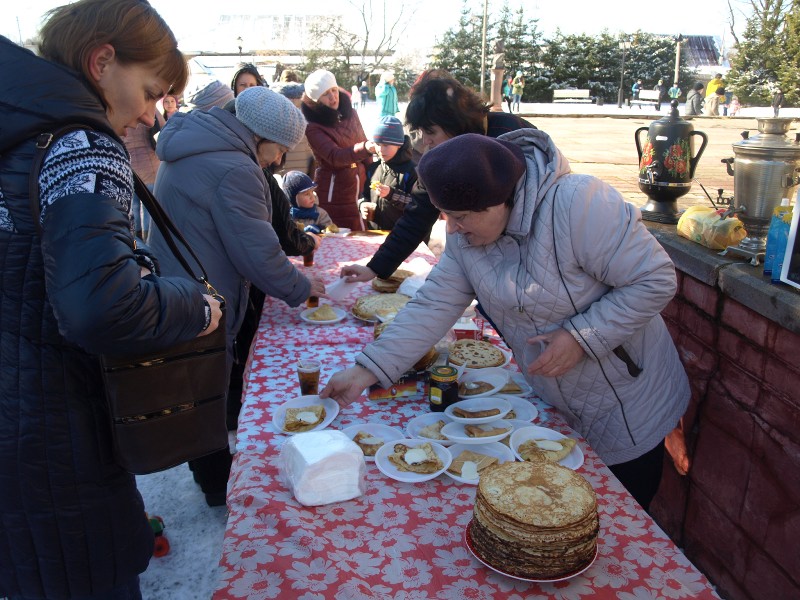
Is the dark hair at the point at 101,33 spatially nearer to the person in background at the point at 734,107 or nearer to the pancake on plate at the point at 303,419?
the pancake on plate at the point at 303,419

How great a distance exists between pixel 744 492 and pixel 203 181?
97.4 inches

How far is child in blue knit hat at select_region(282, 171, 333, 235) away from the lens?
15.5 feet

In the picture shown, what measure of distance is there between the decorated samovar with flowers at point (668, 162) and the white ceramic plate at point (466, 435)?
1.91 meters

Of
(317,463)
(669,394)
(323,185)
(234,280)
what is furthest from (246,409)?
(323,185)

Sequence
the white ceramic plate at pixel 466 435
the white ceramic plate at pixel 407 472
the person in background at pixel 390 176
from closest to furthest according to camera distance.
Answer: the white ceramic plate at pixel 407 472 → the white ceramic plate at pixel 466 435 → the person in background at pixel 390 176

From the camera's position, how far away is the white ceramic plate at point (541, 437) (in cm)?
173

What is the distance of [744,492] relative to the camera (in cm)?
231

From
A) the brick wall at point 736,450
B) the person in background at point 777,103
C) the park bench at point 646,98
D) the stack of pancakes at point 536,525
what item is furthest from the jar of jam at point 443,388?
the park bench at point 646,98

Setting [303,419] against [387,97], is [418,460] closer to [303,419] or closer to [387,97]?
[303,419]

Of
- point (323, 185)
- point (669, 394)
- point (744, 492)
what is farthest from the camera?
point (323, 185)

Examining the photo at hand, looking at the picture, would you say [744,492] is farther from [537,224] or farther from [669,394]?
[537,224]

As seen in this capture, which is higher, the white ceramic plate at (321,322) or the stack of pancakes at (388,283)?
the stack of pancakes at (388,283)

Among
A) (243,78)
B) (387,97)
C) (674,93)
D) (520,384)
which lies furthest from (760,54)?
(520,384)

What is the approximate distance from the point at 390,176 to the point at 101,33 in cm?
390
